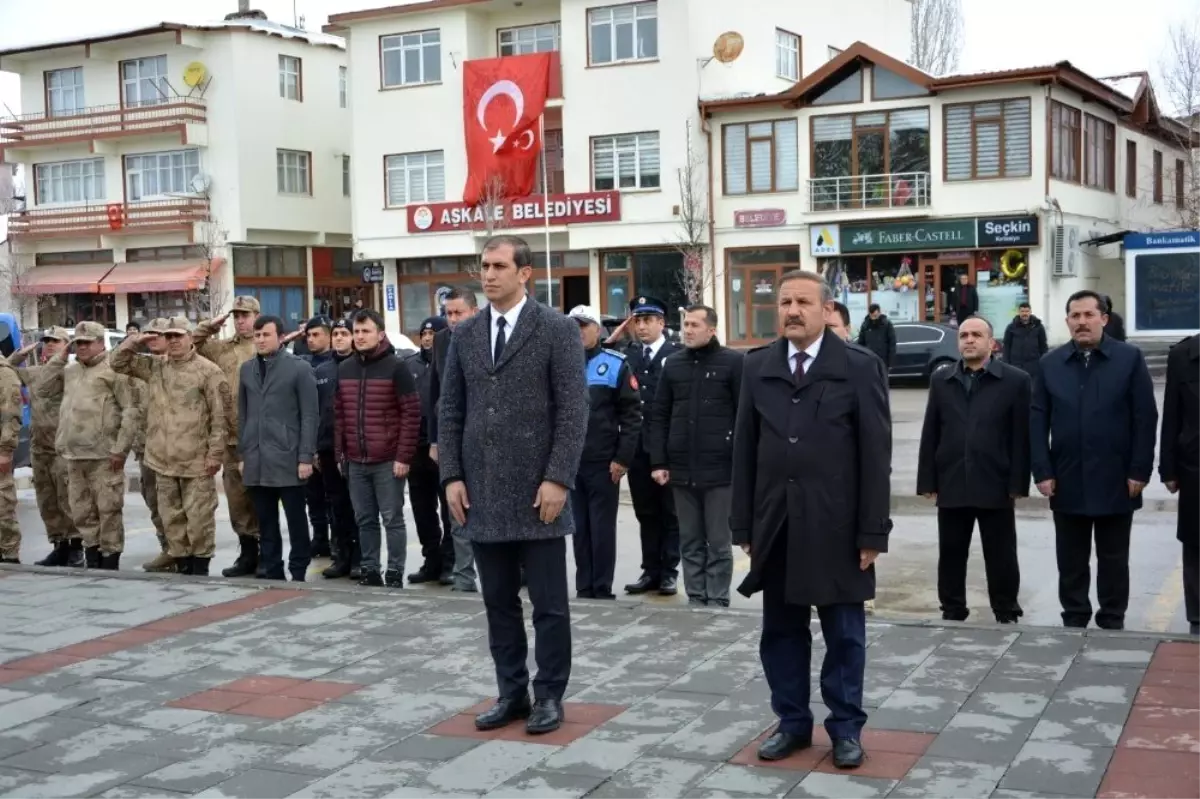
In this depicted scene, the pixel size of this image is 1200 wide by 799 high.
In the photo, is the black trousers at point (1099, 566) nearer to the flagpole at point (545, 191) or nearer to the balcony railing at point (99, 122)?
the flagpole at point (545, 191)

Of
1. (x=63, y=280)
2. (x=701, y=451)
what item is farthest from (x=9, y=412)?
(x=63, y=280)

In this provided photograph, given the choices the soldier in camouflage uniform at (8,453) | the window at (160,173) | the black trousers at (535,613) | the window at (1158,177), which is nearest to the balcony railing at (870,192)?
the window at (1158,177)

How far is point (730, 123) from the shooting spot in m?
38.0

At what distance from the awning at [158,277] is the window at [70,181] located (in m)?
2.96

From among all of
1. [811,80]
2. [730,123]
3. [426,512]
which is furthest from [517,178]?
[426,512]

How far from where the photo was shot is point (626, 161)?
38906 millimetres

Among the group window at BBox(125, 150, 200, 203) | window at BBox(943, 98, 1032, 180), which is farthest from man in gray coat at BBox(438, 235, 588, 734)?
window at BBox(125, 150, 200, 203)

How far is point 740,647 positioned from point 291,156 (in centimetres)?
4233

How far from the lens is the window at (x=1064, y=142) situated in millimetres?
34844

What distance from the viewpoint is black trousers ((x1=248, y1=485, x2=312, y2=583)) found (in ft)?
34.7

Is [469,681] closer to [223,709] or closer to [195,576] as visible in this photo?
[223,709]

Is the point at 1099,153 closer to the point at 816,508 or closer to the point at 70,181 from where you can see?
the point at 70,181

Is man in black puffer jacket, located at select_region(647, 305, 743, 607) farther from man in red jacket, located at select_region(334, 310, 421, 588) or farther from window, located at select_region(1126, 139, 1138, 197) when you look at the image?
window, located at select_region(1126, 139, 1138, 197)

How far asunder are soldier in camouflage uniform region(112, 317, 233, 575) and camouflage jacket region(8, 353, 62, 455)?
5.19 feet
